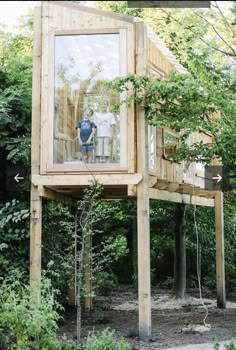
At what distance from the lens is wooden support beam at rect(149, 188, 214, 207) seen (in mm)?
9173

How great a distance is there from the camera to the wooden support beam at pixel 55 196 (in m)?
8.48

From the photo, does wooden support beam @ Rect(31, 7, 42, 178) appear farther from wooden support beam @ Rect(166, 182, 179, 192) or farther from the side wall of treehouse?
wooden support beam @ Rect(166, 182, 179, 192)

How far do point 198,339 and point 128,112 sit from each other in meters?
3.61

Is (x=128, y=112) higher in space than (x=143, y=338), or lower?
higher

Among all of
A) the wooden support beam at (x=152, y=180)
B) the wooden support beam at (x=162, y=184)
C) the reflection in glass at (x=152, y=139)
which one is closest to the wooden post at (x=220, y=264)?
the wooden support beam at (x=162, y=184)

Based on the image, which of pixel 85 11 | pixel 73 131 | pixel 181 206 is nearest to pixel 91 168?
pixel 73 131

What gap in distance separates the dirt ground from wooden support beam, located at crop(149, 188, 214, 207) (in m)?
2.16

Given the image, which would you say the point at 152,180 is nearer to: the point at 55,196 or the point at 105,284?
the point at 55,196

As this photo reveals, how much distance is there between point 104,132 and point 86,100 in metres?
0.58

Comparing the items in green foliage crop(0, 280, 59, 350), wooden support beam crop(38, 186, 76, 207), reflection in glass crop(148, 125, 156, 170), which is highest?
reflection in glass crop(148, 125, 156, 170)

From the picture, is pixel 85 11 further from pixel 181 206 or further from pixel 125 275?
pixel 125 275

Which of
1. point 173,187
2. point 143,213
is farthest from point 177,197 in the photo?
point 143,213

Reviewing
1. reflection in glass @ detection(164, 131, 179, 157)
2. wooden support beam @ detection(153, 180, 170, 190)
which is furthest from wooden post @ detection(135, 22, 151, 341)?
reflection in glass @ detection(164, 131, 179, 157)

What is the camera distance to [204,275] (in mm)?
16078
